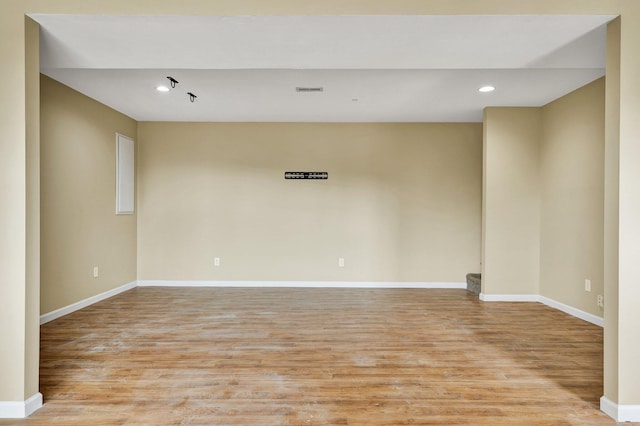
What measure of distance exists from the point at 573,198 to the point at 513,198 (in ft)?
2.35

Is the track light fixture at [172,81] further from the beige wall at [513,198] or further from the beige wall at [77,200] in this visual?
the beige wall at [513,198]

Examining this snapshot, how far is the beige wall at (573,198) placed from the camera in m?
3.63

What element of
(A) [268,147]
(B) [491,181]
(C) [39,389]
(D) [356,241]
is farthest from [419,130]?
(C) [39,389]

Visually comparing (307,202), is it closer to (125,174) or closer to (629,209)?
(125,174)

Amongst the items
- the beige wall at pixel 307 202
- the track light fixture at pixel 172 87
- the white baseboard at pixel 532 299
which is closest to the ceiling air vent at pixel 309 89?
the track light fixture at pixel 172 87

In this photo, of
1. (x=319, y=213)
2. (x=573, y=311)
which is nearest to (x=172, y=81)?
(x=319, y=213)

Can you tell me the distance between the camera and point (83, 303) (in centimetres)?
415

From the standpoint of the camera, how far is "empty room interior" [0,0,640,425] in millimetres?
1983

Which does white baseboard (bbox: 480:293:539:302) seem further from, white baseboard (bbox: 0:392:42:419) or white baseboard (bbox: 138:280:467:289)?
white baseboard (bbox: 0:392:42:419)

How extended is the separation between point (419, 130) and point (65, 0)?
4.58 meters

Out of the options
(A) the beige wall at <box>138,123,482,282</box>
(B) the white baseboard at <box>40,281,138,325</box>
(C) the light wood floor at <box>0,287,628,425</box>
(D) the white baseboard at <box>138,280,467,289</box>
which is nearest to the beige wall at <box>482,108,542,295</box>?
(C) the light wood floor at <box>0,287,628,425</box>

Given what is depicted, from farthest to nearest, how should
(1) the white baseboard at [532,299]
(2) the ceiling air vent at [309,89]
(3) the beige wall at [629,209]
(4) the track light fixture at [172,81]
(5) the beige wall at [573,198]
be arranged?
(1) the white baseboard at [532,299]
(2) the ceiling air vent at [309,89]
(5) the beige wall at [573,198]
(4) the track light fixture at [172,81]
(3) the beige wall at [629,209]

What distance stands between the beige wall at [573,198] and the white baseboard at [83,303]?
5.93m

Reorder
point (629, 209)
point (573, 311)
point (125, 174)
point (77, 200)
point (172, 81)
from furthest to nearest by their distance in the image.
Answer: point (125, 174) < point (77, 200) < point (573, 311) < point (172, 81) < point (629, 209)
